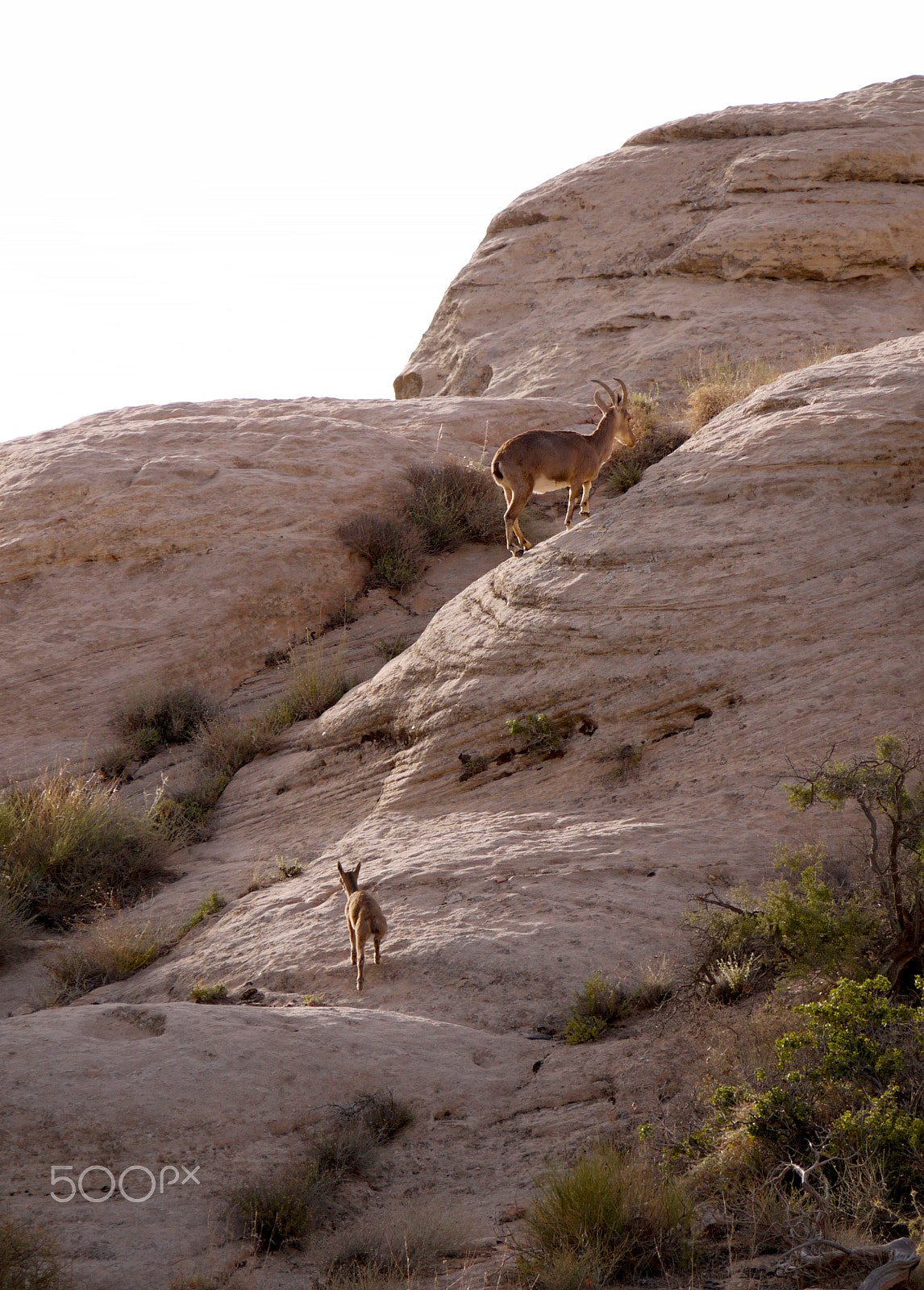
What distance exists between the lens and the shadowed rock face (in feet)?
55.7

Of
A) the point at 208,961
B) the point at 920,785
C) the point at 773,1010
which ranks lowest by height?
the point at 208,961

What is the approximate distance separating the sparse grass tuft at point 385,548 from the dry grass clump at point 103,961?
6195 millimetres

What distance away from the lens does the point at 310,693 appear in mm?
11359

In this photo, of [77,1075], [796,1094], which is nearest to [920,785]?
[796,1094]

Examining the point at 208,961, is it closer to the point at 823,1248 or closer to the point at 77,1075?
the point at 77,1075

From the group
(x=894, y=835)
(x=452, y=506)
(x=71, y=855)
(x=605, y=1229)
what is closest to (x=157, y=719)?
(x=71, y=855)

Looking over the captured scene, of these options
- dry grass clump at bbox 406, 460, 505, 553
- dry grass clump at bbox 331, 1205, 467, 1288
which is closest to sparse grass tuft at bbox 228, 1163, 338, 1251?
dry grass clump at bbox 331, 1205, 467, 1288

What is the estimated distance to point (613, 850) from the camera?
7266 mm

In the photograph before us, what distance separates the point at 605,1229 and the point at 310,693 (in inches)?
312

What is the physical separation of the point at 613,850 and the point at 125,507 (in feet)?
28.0

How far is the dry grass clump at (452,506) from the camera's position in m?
13.6

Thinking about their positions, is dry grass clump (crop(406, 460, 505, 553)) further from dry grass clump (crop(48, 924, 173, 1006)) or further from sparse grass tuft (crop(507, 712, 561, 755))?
dry grass clump (crop(48, 924, 173, 1006))

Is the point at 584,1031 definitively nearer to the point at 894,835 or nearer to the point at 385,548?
the point at 894,835
